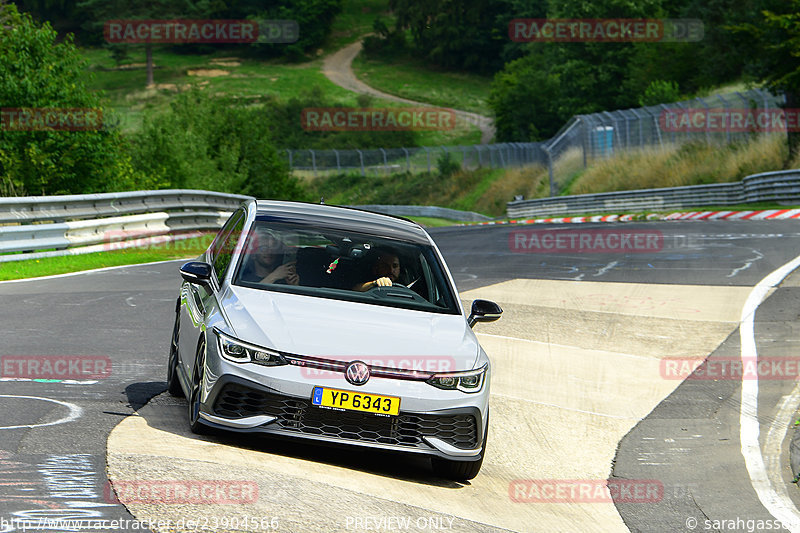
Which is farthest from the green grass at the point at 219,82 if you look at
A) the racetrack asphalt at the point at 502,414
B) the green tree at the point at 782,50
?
the racetrack asphalt at the point at 502,414

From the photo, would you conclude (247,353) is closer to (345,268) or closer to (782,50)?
(345,268)

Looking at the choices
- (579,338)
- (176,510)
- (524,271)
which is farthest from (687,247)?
(176,510)

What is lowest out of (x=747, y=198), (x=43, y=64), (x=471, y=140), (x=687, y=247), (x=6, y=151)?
(x=471, y=140)

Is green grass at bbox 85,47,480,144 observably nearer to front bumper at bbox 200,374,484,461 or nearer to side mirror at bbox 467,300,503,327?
side mirror at bbox 467,300,503,327

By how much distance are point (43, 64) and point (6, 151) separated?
250 cm

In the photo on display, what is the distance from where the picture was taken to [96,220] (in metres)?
19.5

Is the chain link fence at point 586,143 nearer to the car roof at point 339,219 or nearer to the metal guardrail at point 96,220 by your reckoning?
the metal guardrail at point 96,220

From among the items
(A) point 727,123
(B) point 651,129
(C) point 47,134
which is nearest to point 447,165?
(B) point 651,129

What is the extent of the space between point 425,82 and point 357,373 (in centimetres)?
13129

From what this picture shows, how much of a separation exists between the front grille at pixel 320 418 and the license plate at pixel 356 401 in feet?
0.12

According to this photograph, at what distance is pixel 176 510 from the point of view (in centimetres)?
491

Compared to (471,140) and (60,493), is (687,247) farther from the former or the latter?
(471,140)

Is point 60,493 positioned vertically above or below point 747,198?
above

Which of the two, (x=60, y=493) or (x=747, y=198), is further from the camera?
(x=747, y=198)
